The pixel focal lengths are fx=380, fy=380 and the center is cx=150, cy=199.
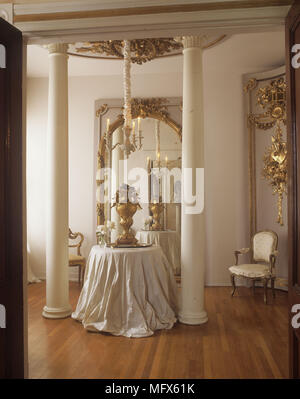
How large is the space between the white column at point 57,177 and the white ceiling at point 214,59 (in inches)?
42.6

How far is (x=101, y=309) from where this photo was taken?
4.25m

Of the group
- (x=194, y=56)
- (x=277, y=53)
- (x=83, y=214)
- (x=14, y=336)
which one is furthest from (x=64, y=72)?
(x=14, y=336)

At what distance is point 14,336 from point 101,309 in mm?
2064

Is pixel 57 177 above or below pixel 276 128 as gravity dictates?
below

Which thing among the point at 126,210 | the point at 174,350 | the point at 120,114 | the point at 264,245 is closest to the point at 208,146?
the point at 120,114

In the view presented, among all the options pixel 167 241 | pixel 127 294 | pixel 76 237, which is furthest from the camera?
pixel 76 237

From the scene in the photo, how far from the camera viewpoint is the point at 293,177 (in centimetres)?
202

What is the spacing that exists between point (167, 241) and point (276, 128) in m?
2.64

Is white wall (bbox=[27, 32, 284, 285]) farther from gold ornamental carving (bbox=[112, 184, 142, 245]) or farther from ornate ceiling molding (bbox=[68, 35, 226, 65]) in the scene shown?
gold ornamental carving (bbox=[112, 184, 142, 245])

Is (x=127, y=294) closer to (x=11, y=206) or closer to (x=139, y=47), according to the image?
(x=11, y=206)

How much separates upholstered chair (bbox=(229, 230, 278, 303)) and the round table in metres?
0.97

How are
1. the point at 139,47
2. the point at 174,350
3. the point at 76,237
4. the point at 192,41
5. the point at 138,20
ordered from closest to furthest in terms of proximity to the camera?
the point at 138,20, the point at 174,350, the point at 192,41, the point at 139,47, the point at 76,237

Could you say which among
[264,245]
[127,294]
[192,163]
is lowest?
[127,294]

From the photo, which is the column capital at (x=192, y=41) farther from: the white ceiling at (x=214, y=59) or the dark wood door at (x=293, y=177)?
the dark wood door at (x=293, y=177)
